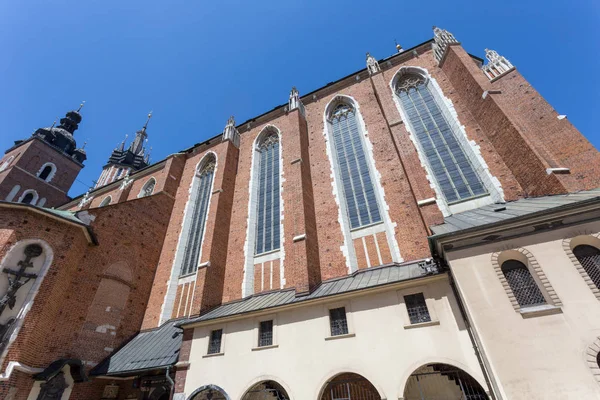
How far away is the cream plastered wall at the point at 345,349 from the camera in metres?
7.19

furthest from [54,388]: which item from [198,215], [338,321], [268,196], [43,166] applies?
[43,166]

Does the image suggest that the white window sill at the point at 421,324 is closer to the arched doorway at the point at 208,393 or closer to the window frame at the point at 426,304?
the window frame at the point at 426,304

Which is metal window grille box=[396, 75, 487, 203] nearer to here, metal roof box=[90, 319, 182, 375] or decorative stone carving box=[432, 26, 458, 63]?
decorative stone carving box=[432, 26, 458, 63]

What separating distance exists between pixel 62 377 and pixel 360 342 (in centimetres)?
1149

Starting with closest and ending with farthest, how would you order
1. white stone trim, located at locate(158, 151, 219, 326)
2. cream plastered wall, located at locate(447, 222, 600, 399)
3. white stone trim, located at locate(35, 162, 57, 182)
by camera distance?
cream plastered wall, located at locate(447, 222, 600, 399)
white stone trim, located at locate(158, 151, 219, 326)
white stone trim, located at locate(35, 162, 57, 182)

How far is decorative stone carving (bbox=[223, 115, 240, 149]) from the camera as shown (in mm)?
19797

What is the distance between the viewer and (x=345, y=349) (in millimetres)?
8094

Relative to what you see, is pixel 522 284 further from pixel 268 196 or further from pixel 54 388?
pixel 54 388

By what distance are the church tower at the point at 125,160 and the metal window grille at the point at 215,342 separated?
32.2 meters

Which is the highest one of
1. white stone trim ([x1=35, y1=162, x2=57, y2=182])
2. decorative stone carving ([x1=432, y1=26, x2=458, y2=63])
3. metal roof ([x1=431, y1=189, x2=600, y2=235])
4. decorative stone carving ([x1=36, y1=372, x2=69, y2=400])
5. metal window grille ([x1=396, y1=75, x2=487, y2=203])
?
white stone trim ([x1=35, y1=162, x2=57, y2=182])

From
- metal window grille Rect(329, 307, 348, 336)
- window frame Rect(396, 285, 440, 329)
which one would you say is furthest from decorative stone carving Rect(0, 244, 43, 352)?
window frame Rect(396, 285, 440, 329)

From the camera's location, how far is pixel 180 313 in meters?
14.5

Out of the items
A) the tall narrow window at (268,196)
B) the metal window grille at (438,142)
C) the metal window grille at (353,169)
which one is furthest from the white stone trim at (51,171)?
the metal window grille at (438,142)

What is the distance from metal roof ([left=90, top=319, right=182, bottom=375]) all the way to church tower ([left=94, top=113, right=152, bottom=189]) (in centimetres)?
2809
